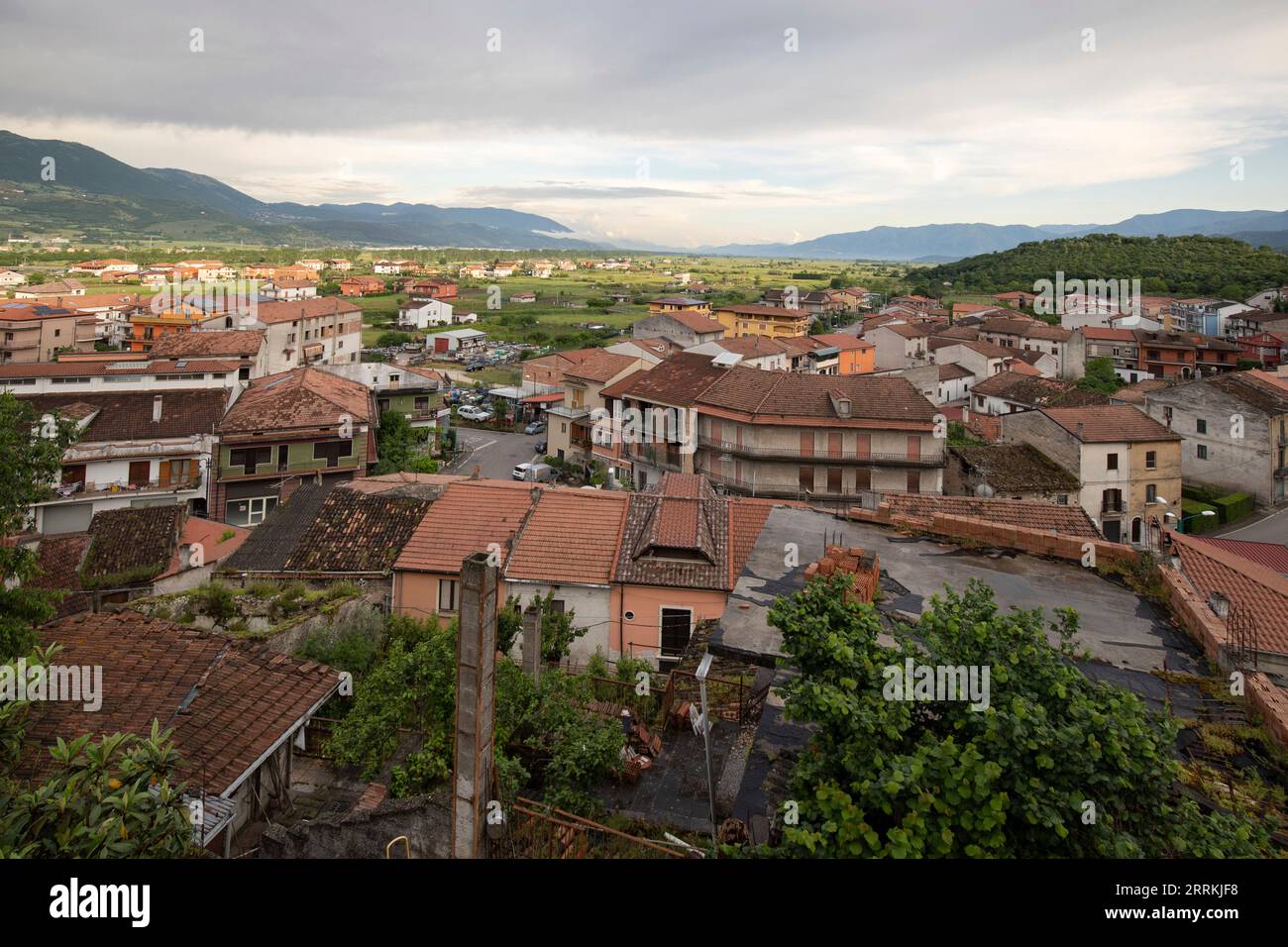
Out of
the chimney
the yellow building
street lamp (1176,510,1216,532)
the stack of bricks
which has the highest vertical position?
the yellow building

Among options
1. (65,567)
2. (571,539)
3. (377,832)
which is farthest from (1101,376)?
(377,832)

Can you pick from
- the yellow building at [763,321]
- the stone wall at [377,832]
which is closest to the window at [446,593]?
the stone wall at [377,832]

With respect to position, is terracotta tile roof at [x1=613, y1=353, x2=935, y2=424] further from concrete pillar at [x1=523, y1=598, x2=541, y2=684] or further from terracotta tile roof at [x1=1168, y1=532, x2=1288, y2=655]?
concrete pillar at [x1=523, y1=598, x2=541, y2=684]

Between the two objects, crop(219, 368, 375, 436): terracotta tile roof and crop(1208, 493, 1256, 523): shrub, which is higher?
crop(219, 368, 375, 436): terracotta tile roof

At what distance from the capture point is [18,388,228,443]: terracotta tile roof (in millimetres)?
33125

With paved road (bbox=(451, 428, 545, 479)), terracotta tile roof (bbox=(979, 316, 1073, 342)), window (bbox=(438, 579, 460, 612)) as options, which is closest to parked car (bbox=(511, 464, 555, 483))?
paved road (bbox=(451, 428, 545, 479))

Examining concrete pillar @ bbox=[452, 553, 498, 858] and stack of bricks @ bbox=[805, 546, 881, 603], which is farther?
stack of bricks @ bbox=[805, 546, 881, 603]

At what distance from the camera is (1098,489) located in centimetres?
3612

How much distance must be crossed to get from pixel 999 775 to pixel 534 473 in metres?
39.3

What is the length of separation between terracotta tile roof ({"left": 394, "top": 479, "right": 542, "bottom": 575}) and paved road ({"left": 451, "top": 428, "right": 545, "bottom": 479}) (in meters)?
21.4

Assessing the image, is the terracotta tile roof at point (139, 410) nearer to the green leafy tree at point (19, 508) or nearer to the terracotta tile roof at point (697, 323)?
the green leafy tree at point (19, 508)

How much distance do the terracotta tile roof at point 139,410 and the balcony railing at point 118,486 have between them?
1.88 meters
